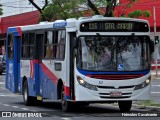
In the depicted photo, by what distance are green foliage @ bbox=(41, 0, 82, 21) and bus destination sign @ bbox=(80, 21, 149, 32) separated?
20.6ft

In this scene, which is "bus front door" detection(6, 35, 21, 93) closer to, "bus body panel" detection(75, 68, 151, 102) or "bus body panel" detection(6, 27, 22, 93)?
"bus body panel" detection(6, 27, 22, 93)

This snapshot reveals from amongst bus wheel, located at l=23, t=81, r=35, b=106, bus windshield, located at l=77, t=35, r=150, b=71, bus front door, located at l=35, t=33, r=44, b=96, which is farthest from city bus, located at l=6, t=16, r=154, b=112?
bus wheel, located at l=23, t=81, r=35, b=106

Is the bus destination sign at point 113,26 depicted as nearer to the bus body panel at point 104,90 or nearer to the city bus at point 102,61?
the city bus at point 102,61

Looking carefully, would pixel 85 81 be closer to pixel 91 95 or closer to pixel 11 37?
pixel 91 95

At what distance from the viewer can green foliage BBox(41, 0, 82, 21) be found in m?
26.0

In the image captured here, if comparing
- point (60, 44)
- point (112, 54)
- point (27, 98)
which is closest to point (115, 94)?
point (112, 54)

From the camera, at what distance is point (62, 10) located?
27.1 metres

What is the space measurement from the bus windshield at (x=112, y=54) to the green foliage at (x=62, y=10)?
21.3ft

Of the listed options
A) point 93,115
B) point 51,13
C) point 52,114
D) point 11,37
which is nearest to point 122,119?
point 93,115

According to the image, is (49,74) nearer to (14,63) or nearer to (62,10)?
(14,63)

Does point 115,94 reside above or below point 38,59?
below

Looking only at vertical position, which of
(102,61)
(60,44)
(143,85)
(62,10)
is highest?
(62,10)

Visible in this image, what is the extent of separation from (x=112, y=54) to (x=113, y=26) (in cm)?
89

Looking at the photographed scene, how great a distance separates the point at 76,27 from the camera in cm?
1797
